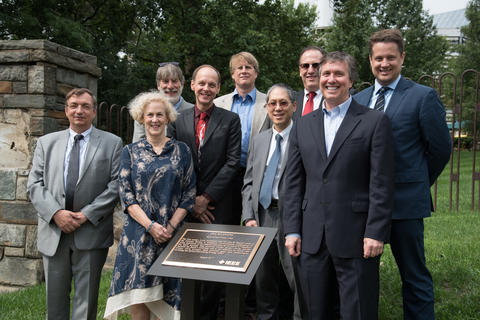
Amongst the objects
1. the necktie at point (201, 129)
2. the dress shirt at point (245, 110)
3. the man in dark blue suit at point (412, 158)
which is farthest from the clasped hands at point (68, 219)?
the man in dark blue suit at point (412, 158)

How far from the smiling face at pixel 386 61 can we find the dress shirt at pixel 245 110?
1.53 meters

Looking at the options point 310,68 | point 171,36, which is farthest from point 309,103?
point 171,36

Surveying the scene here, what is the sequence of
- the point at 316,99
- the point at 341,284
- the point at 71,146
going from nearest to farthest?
the point at 341,284, the point at 71,146, the point at 316,99

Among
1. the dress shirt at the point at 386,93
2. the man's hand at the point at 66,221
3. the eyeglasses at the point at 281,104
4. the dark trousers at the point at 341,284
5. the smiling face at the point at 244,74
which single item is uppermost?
the smiling face at the point at 244,74

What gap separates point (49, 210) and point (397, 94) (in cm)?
295

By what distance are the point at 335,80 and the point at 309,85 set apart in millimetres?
1184

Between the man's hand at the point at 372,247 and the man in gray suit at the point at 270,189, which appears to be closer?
the man's hand at the point at 372,247

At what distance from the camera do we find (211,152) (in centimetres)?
390

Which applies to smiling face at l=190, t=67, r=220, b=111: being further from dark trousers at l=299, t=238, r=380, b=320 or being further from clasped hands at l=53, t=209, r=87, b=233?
dark trousers at l=299, t=238, r=380, b=320

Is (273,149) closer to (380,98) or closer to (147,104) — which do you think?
(380,98)

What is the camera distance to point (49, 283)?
11.8 feet

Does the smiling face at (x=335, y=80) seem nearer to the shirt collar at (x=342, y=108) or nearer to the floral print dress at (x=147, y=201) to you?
the shirt collar at (x=342, y=108)

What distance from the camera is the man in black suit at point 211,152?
3807 mm

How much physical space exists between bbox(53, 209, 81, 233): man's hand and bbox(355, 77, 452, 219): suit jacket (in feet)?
8.42
